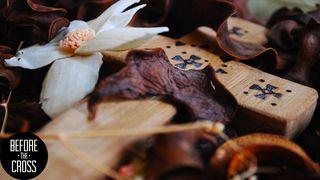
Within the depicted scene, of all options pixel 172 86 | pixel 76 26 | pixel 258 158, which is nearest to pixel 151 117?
pixel 172 86

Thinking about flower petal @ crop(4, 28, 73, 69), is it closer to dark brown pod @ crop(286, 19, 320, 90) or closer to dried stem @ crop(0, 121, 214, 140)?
dried stem @ crop(0, 121, 214, 140)

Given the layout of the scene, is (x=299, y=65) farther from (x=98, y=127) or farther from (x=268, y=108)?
(x=98, y=127)

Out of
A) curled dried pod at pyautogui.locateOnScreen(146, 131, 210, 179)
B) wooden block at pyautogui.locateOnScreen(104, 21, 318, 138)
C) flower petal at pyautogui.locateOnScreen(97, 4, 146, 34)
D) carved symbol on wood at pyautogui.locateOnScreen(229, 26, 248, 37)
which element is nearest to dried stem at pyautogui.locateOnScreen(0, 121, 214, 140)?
curled dried pod at pyautogui.locateOnScreen(146, 131, 210, 179)

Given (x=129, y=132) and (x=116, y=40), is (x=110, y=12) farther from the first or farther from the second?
(x=129, y=132)

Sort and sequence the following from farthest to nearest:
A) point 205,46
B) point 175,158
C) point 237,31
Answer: point 237,31
point 205,46
point 175,158

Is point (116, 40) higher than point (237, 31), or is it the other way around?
point (116, 40)

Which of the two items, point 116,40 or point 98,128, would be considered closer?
point 98,128
